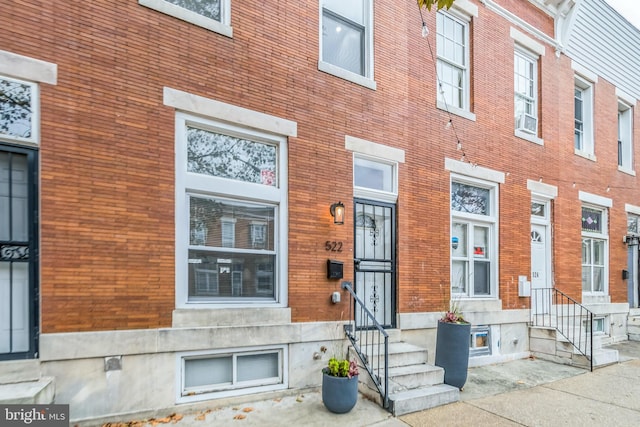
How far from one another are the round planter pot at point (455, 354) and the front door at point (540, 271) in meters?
3.79

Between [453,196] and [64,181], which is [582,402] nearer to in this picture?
[453,196]

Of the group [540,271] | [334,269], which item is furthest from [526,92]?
[334,269]

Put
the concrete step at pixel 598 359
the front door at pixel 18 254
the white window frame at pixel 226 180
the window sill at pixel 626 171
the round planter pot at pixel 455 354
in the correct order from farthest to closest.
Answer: the window sill at pixel 626 171 → the concrete step at pixel 598 359 → the round planter pot at pixel 455 354 → the white window frame at pixel 226 180 → the front door at pixel 18 254

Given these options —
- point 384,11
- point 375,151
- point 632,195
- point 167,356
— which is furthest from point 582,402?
point 632,195

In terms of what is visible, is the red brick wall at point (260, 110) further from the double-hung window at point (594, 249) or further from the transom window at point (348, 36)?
the double-hung window at point (594, 249)

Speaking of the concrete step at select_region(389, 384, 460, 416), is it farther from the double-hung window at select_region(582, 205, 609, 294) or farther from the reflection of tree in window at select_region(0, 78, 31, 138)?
the double-hung window at select_region(582, 205, 609, 294)

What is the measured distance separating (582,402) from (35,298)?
7144 mm

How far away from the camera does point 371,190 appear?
21.3 ft

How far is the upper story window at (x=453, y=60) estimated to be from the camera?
777 cm

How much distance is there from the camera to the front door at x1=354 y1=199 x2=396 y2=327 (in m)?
6.45

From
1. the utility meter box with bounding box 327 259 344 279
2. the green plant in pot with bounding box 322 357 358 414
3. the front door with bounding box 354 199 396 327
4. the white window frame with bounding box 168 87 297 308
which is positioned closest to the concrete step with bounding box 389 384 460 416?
the green plant in pot with bounding box 322 357 358 414

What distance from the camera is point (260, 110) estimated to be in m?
5.48

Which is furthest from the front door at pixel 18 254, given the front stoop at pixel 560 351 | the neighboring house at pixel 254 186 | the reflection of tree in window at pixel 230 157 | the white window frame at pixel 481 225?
the front stoop at pixel 560 351

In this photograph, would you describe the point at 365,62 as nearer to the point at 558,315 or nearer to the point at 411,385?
the point at 411,385
